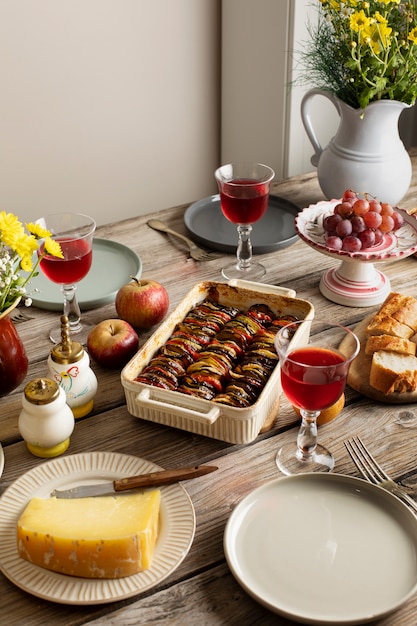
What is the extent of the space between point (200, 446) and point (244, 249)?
2.12 ft

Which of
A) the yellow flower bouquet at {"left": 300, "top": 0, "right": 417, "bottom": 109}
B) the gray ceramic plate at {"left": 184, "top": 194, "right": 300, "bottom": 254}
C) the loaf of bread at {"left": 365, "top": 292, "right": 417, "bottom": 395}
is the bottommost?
the gray ceramic plate at {"left": 184, "top": 194, "right": 300, "bottom": 254}

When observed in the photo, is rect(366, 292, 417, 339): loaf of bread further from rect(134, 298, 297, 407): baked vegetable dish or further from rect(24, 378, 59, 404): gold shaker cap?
rect(24, 378, 59, 404): gold shaker cap

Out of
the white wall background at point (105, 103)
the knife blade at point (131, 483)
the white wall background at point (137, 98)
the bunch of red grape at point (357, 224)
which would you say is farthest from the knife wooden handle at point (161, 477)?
the white wall background at point (105, 103)

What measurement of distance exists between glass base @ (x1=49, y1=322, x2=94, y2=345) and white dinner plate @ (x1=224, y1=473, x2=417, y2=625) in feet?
1.86

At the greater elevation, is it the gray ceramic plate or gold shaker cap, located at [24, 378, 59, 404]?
gold shaker cap, located at [24, 378, 59, 404]

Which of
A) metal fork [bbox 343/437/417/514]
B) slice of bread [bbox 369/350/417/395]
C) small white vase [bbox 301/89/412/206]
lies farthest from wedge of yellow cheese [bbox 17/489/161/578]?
small white vase [bbox 301/89/412/206]

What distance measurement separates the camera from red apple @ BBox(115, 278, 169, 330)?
1.46 metres

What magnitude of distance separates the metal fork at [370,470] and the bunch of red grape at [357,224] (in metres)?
0.51

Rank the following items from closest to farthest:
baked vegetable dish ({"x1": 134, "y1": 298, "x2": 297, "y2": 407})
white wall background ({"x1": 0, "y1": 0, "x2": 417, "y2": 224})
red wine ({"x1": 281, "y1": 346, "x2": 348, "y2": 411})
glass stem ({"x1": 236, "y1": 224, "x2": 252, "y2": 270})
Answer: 1. red wine ({"x1": 281, "y1": 346, "x2": 348, "y2": 411})
2. baked vegetable dish ({"x1": 134, "y1": 298, "x2": 297, "y2": 407})
3. glass stem ({"x1": 236, "y1": 224, "x2": 252, "y2": 270})
4. white wall background ({"x1": 0, "y1": 0, "x2": 417, "y2": 224})

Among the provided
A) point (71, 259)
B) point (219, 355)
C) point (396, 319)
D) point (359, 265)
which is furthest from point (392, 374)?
point (71, 259)

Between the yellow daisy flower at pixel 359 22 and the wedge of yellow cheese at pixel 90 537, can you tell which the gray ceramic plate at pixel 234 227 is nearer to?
the yellow daisy flower at pixel 359 22

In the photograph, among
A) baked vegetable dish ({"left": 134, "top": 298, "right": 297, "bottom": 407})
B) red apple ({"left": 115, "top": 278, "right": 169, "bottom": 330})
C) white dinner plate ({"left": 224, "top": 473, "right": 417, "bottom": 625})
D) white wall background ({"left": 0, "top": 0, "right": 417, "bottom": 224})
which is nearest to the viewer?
white dinner plate ({"left": 224, "top": 473, "right": 417, "bottom": 625})

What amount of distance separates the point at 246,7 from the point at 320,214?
4.39 feet

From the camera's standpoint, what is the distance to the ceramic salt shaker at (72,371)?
120 centimetres
